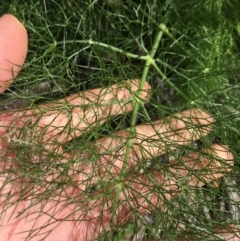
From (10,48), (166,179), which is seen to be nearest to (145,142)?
(166,179)

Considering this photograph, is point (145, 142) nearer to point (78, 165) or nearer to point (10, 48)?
point (78, 165)

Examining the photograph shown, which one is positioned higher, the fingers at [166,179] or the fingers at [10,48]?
the fingers at [10,48]

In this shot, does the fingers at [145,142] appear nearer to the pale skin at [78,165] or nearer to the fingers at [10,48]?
the pale skin at [78,165]

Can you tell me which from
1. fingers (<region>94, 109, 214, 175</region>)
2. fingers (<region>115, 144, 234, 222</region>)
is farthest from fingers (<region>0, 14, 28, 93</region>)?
fingers (<region>115, 144, 234, 222</region>)

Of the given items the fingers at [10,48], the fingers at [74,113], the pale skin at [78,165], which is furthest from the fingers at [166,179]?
the fingers at [10,48]

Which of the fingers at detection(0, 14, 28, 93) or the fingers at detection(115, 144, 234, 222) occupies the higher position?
the fingers at detection(0, 14, 28, 93)

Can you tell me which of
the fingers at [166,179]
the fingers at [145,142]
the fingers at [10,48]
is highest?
the fingers at [10,48]

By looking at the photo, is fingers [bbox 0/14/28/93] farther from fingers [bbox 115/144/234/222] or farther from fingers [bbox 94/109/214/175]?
fingers [bbox 115/144/234/222]
